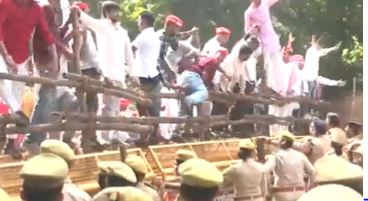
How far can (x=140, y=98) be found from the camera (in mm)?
7320

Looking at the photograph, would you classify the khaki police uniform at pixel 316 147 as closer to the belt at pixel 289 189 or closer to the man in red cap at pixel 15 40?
the belt at pixel 289 189

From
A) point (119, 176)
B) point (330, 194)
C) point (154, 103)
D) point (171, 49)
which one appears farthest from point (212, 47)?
point (330, 194)

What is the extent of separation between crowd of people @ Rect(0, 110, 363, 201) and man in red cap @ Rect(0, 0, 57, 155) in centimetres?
88

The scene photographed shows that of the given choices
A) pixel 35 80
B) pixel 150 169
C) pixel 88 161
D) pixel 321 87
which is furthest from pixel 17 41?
pixel 321 87

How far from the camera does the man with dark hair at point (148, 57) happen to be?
7.71m

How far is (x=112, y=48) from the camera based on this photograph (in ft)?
23.5

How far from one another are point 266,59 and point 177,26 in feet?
7.92

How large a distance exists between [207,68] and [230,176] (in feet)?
8.02

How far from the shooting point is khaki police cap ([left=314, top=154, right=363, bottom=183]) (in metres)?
2.77

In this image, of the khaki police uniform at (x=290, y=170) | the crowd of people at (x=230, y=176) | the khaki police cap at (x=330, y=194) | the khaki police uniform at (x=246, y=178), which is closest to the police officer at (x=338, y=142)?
the crowd of people at (x=230, y=176)

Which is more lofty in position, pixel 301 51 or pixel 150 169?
pixel 301 51

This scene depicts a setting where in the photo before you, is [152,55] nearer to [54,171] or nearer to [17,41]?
[17,41]

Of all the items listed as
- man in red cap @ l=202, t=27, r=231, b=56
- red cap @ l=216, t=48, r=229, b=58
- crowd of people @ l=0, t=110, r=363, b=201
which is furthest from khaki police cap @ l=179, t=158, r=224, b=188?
man in red cap @ l=202, t=27, r=231, b=56

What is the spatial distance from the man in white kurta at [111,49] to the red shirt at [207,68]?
149cm
